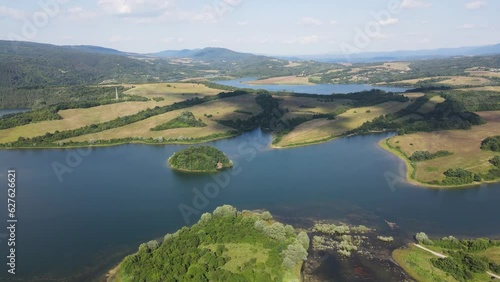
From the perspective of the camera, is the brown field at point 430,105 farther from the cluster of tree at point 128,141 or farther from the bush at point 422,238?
the bush at point 422,238

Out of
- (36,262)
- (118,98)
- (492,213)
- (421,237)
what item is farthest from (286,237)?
(118,98)

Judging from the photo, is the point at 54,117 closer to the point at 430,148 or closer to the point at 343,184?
the point at 343,184

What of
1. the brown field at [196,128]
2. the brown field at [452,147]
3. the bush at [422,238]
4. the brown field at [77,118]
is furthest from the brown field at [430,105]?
the brown field at [77,118]

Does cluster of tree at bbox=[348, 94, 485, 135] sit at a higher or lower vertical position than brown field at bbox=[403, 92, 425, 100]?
lower

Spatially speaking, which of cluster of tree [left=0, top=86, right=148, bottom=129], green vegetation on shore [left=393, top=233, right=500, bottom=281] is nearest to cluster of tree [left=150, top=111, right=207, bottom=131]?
cluster of tree [left=0, top=86, right=148, bottom=129]

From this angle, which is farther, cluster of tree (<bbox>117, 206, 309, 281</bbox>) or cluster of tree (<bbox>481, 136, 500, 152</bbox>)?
cluster of tree (<bbox>481, 136, 500, 152</bbox>)

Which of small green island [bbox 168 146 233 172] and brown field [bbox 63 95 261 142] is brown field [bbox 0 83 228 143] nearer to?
brown field [bbox 63 95 261 142]
